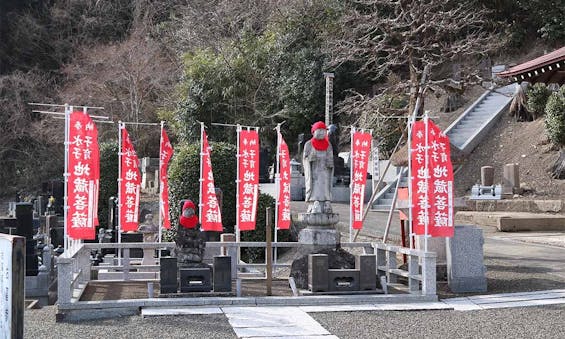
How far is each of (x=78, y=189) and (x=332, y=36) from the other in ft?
68.6

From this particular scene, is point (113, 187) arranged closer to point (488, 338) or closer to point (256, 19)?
point (256, 19)

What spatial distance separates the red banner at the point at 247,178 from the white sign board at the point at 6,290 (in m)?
9.88

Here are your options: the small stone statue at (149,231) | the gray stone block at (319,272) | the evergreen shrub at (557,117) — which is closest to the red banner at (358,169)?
the gray stone block at (319,272)

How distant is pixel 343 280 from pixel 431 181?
Answer: 2.10m

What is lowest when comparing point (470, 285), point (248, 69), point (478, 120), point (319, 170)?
point (470, 285)

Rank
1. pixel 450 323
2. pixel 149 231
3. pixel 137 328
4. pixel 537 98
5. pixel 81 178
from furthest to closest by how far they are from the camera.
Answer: pixel 537 98 → pixel 149 231 → pixel 81 178 → pixel 450 323 → pixel 137 328

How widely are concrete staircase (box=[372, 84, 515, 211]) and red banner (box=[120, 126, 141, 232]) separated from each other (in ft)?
38.5

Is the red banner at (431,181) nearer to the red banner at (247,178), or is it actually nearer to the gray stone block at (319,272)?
the gray stone block at (319,272)

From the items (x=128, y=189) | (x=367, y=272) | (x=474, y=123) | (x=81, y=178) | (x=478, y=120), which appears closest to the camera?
(x=367, y=272)

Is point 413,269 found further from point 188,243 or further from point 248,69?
point 248,69

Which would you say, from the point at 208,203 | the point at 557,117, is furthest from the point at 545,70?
the point at 557,117

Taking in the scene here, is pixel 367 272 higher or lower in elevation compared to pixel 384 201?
lower

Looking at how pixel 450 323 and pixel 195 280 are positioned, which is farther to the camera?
pixel 195 280

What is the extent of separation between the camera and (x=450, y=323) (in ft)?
26.5
